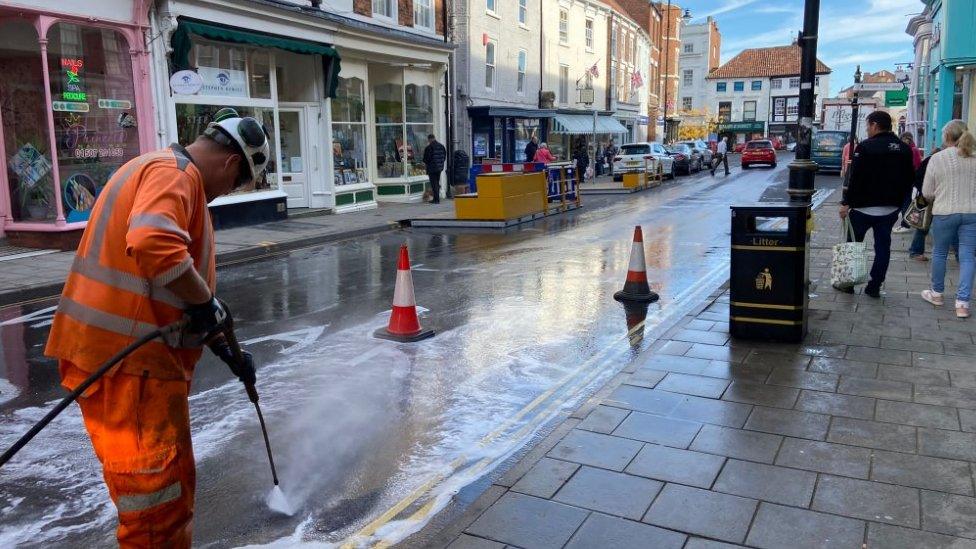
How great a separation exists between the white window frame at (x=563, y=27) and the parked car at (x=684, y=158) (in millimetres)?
7164

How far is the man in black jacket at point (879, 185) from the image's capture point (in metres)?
7.75

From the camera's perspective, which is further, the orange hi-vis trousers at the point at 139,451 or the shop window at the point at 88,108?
the shop window at the point at 88,108

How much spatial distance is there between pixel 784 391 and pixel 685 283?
4534mm

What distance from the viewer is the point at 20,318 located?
832cm

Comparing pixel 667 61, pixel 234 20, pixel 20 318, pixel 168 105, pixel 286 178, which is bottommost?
pixel 20 318

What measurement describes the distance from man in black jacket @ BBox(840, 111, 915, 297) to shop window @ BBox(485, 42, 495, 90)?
21.1 meters

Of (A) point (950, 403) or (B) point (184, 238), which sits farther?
(A) point (950, 403)

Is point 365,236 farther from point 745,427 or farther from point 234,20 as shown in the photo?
point 745,427

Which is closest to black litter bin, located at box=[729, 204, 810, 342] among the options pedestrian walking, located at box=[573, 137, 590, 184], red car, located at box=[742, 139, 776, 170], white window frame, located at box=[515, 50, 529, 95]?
white window frame, located at box=[515, 50, 529, 95]

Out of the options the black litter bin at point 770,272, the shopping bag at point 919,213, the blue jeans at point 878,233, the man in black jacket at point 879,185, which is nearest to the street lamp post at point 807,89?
the man in black jacket at point 879,185

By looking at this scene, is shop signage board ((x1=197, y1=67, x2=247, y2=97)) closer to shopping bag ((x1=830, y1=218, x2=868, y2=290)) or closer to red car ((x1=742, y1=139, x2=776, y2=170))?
shopping bag ((x1=830, y1=218, x2=868, y2=290))

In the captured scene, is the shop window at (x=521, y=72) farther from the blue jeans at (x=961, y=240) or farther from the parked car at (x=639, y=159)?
the blue jeans at (x=961, y=240)

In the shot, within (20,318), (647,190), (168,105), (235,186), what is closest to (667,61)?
(647,190)

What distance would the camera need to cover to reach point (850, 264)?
26.9ft
